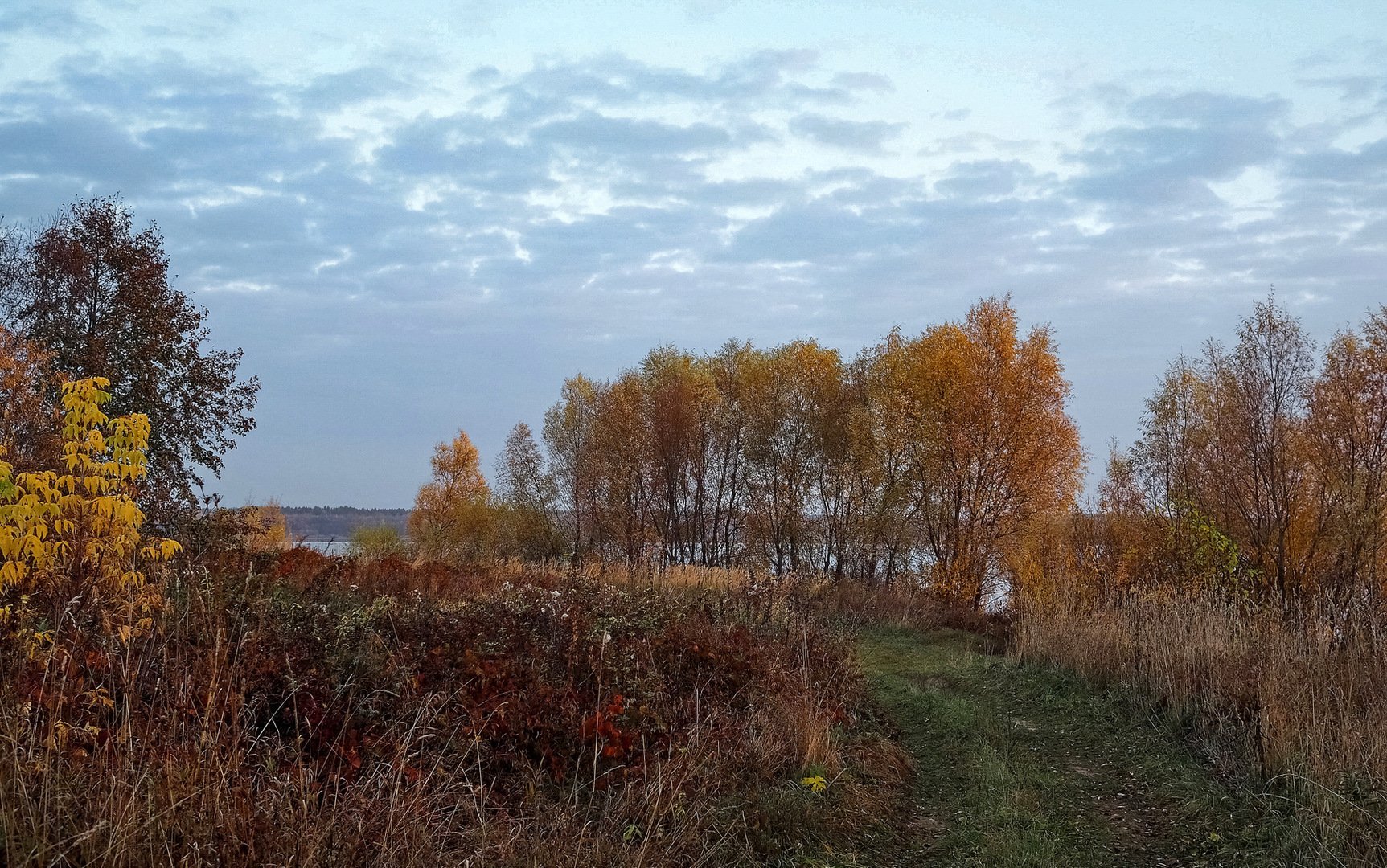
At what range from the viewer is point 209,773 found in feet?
12.0

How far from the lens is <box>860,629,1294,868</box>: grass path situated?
5.73 m

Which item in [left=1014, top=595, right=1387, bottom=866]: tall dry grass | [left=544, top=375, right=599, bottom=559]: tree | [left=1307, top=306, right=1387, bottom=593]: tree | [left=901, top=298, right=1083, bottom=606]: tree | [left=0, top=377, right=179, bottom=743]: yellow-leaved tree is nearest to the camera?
[left=0, top=377, right=179, bottom=743]: yellow-leaved tree

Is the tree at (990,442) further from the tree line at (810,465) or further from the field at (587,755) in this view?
the field at (587,755)

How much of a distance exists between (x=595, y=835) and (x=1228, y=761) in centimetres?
516

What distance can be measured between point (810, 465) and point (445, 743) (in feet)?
103

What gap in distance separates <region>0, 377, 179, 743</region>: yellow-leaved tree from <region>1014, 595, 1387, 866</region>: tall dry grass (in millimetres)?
7034

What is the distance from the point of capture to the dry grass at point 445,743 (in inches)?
138

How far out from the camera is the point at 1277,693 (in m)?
6.75

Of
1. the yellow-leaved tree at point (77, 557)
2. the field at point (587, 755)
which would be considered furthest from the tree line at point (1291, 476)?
the yellow-leaved tree at point (77, 557)

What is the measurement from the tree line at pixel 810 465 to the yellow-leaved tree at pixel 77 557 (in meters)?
15.5

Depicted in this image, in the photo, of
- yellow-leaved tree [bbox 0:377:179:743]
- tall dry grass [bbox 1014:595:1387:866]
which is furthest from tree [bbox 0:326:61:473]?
tall dry grass [bbox 1014:595:1387:866]

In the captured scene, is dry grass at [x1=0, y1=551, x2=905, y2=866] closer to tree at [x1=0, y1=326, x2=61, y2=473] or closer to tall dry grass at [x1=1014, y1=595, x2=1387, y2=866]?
tall dry grass at [x1=1014, y1=595, x2=1387, y2=866]

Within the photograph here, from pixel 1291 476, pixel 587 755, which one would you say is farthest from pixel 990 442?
pixel 587 755

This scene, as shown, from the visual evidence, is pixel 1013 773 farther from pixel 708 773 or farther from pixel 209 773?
pixel 209 773
